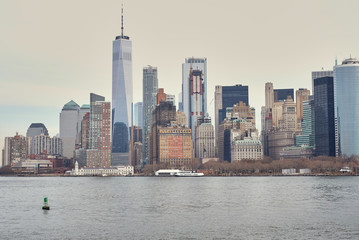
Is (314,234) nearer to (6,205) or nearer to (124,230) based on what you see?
(124,230)

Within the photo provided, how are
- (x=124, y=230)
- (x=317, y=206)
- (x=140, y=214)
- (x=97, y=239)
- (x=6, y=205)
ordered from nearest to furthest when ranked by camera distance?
(x=97, y=239), (x=124, y=230), (x=140, y=214), (x=317, y=206), (x=6, y=205)

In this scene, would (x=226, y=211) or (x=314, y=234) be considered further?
(x=226, y=211)

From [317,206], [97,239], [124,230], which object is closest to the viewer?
[97,239]

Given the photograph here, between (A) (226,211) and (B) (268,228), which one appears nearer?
(B) (268,228)

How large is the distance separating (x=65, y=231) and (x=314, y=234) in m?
32.4

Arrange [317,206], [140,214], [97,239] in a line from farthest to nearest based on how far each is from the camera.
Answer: [317,206] < [140,214] < [97,239]

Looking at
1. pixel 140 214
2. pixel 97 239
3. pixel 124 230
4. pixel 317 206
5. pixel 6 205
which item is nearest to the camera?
pixel 97 239

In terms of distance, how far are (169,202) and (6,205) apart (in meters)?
33.6

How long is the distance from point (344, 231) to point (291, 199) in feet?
160

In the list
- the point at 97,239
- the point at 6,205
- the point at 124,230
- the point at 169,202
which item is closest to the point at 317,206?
the point at 169,202

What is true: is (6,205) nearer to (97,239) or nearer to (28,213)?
(28,213)

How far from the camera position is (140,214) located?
95.4m

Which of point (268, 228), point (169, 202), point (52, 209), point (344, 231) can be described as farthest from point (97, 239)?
point (169, 202)

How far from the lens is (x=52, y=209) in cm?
10700
